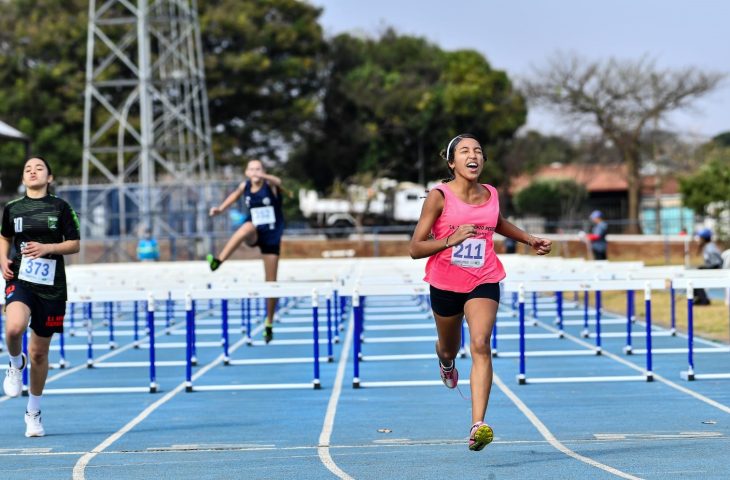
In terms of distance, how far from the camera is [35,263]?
8.35 m

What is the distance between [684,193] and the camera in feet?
150

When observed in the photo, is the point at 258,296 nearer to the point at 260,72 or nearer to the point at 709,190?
the point at 709,190

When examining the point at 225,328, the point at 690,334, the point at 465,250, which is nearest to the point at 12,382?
the point at 465,250

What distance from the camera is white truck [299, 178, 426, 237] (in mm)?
56719

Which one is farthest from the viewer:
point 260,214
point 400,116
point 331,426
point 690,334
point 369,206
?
point 400,116

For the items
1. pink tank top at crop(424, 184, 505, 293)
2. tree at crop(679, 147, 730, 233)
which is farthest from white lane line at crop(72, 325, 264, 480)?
tree at crop(679, 147, 730, 233)

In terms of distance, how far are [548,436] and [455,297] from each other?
1.57 meters

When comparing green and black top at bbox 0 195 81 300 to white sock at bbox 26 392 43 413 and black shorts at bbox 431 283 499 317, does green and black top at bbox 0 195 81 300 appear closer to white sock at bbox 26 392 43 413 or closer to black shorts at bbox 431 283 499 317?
white sock at bbox 26 392 43 413

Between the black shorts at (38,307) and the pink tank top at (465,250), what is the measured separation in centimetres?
271

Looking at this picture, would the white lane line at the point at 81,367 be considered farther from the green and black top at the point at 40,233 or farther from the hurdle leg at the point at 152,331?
the green and black top at the point at 40,233

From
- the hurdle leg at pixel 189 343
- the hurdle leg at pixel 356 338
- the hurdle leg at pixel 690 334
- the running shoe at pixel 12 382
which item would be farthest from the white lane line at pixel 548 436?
the running shoe at pixel 12 382

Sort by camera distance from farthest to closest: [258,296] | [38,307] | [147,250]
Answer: [147,250], [258,296], [38,307]

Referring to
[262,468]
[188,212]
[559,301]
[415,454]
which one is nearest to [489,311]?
[415,454]

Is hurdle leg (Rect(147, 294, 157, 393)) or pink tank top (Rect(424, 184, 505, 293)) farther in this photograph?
hurdle leg (Rect(147, 294, 157, 393))
